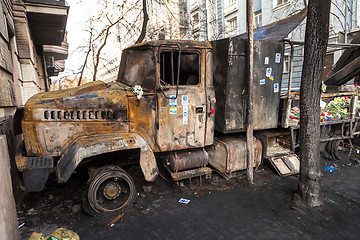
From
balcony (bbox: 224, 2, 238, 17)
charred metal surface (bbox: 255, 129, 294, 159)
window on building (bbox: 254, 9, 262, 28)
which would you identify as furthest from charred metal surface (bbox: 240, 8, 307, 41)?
balcony (bbox: 224, 2, 238, 17)

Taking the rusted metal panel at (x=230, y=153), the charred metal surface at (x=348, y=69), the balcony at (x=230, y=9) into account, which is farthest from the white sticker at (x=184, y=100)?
the balcony at (x=230, y=9)

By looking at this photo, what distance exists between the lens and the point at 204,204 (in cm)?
398

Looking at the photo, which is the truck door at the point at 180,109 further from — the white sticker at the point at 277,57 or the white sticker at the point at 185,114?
the white sticker at the point at 277,57

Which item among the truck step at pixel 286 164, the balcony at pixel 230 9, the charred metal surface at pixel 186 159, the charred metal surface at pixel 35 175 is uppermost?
the balcony at pixel 230 9

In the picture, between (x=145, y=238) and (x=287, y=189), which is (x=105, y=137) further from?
(x=287, y=189)

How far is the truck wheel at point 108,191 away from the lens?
354 centimetres

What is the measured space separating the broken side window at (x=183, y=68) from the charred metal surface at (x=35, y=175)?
2345mm

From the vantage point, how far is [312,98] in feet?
11.6

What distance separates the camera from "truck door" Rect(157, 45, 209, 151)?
4.05 meters

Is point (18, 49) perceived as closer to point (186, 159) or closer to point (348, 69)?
point (186, 159)

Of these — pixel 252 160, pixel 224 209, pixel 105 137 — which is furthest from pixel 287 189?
pixel 105 137

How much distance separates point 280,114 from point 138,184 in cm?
370

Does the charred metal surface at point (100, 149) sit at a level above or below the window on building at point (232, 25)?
below

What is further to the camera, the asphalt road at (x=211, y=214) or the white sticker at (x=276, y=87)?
the white sticker at (x=276, y=87)
